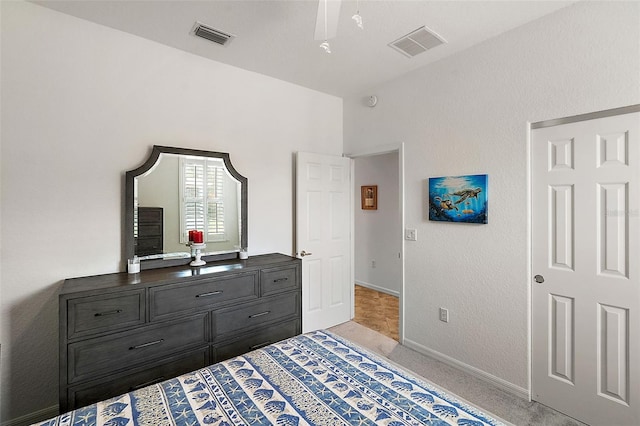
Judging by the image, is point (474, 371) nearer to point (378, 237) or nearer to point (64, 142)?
point (378, 237)

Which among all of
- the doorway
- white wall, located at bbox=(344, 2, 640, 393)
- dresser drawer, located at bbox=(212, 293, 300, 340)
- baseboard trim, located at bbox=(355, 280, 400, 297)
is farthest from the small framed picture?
dresser drawer, located at bbox=(212, 293, 300, 340)

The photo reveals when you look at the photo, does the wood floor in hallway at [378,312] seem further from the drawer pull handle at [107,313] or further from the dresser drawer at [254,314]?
the drawer pull handle at [107,313]

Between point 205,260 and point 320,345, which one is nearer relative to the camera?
point 320,345

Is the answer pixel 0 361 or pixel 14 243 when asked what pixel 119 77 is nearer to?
pixel 14 243

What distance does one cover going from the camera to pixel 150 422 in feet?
3.73

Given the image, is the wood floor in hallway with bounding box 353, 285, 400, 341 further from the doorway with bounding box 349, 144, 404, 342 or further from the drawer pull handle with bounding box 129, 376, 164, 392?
the drawer pull handle with bounding box 129, 376, 164, 392

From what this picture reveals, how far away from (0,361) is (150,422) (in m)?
1.66

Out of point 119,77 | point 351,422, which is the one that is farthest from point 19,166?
point 351,422

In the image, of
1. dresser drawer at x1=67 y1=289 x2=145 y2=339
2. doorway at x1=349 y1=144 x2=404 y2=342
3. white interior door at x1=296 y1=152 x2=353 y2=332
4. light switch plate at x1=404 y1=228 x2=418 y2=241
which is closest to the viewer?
dresser drawer at x1=67 y1=289 x2=145 y2=339

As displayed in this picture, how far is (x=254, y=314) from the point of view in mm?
2516

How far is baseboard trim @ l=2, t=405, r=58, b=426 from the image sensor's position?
1995 millimetres

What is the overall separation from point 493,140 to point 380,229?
283 cm

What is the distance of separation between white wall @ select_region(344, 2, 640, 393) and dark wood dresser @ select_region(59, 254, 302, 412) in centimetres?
146

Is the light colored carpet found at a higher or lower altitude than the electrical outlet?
lower
